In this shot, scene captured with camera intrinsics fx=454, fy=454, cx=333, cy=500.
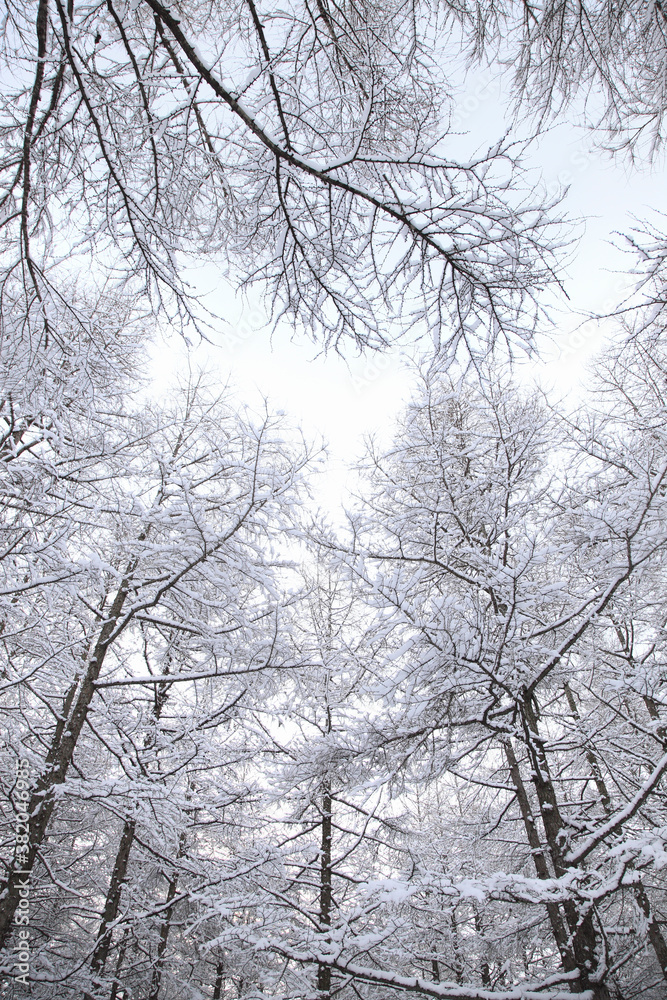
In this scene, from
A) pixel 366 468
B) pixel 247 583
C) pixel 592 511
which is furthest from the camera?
pixel 366 468

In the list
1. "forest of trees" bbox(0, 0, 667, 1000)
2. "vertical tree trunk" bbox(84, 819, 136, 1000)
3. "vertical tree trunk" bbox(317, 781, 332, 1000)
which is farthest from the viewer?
"vertical tree trunk" bbox(317, 781, 332, 1000)

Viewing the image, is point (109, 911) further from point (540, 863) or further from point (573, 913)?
point (573, 913)

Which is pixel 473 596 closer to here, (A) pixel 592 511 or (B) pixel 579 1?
(A) pixel 592 511

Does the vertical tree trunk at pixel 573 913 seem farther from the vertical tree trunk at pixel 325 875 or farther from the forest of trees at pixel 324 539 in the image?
the vertical tree trunk at pixel 325 875

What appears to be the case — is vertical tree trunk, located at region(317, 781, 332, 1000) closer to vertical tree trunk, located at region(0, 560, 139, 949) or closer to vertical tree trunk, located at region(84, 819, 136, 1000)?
vertical tree trunk, located at region(84, 819, 136, 1000)

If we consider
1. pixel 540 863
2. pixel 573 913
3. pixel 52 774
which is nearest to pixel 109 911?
pixel 52 774

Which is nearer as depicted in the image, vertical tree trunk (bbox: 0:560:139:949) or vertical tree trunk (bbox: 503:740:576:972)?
vertical tree trunk (bbox: 503:740:576:972)

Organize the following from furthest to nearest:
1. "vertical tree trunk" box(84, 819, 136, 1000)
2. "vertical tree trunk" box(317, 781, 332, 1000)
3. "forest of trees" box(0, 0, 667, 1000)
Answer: "vertical tree trunk" box(317, 781, 332, 1000) < "vertical tree trunk" box(84, 819, 136, 1000) < "forest of trees" box(0, 0, 667, 1000)

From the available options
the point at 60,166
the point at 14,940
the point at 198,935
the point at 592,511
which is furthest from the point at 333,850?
the point at 60,166

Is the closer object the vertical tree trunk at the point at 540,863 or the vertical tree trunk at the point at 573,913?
the vertical tree trunk at the point at 573,913

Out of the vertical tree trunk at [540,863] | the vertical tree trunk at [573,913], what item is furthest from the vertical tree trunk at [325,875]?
the vertical tree trunk at [573,913]

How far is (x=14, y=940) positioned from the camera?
14.0 feet

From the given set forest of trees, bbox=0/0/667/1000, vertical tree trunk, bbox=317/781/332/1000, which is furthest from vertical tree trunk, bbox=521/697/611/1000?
vertical tree trunk, bbox=317/781/332/1000

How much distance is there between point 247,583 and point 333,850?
421 centimetres
